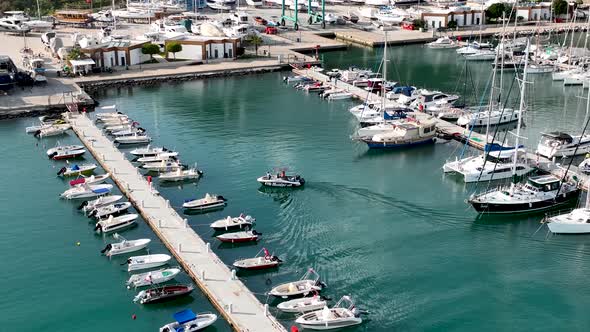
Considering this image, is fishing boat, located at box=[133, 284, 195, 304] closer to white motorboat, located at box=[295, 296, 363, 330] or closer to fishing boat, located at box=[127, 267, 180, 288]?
Result: fishing boat, located at box=[127, 267, 180, 288]

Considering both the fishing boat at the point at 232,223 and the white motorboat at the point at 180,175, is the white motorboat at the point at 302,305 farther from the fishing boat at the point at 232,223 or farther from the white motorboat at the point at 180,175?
the white motorboat at the point at 180,175

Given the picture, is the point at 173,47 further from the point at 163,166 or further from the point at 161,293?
the point at 161,293

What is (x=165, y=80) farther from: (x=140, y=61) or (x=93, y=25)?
(x=93, y=25)

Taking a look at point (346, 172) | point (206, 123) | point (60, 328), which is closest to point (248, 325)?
point (60, 328)

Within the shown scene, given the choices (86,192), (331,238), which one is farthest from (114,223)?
(331,238)

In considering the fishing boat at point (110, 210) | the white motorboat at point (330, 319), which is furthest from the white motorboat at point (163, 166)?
the white motorboat at point (330, 319)

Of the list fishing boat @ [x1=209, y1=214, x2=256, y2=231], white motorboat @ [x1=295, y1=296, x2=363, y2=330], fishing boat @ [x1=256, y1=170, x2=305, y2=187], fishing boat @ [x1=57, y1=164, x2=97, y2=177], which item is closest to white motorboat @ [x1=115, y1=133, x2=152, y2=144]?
fishing boat @ [x1=57, y1=164, x2=97, y2=177]
